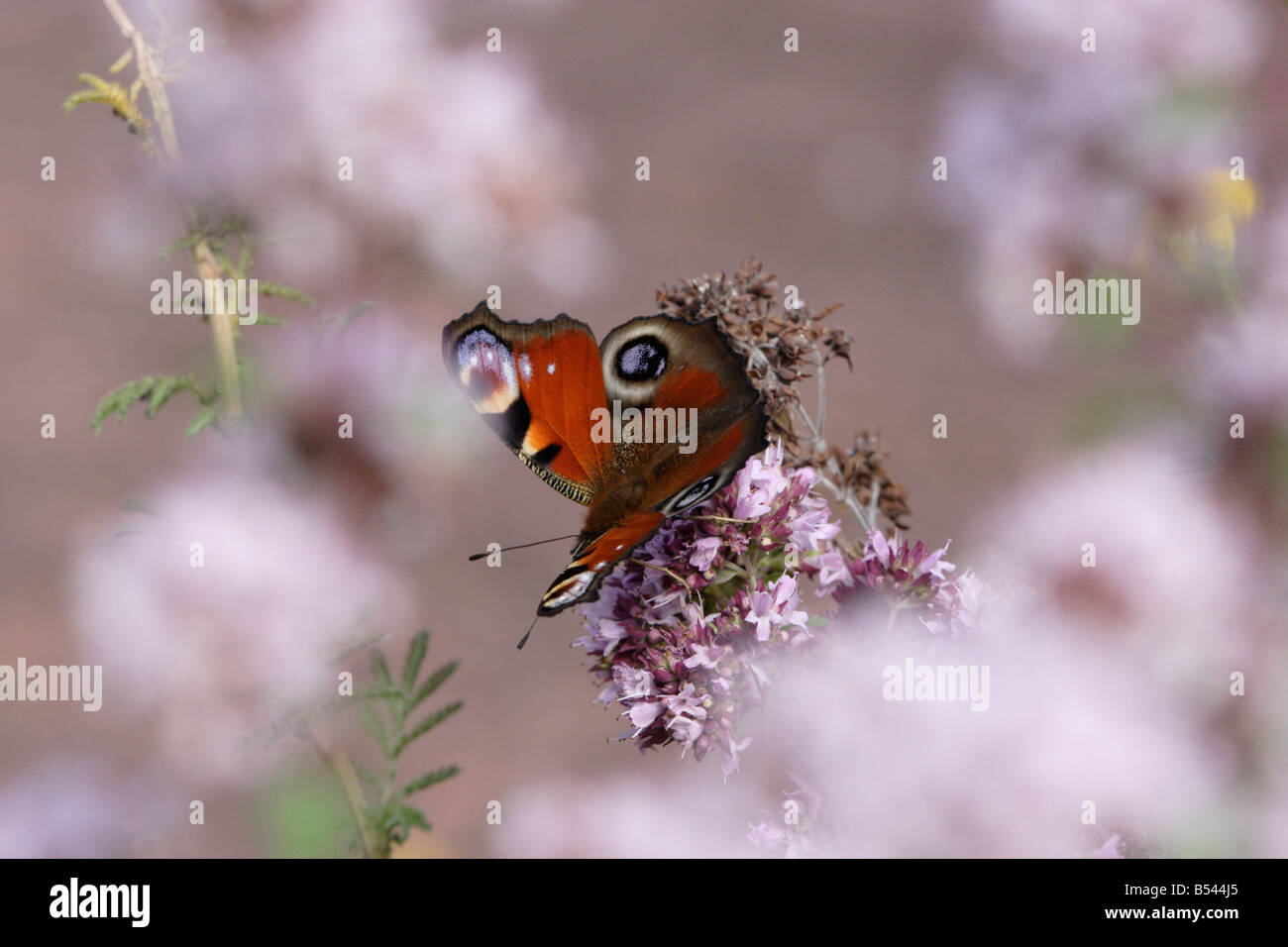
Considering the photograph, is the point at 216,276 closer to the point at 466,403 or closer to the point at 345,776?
the point at 466,403

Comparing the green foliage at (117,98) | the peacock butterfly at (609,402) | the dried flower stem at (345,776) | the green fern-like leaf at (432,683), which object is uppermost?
the green foliage at (117,98)

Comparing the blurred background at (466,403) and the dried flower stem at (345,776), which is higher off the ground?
the blurred background at (466,403)

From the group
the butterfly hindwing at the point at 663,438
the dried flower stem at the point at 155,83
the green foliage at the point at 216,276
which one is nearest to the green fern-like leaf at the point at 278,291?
the green foliage at the point at 216,276

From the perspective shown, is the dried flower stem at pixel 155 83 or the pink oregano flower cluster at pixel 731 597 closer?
the pink oregano flower cluster at pixel 731 597

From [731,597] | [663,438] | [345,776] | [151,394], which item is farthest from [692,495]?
[151,394]

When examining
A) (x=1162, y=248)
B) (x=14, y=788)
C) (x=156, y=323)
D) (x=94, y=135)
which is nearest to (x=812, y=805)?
(x=14, y=788)

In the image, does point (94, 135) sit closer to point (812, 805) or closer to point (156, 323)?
point (156, 323)

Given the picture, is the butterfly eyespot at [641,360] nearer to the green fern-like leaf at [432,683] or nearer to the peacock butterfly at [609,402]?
the peacock butterfly at [609,402]
